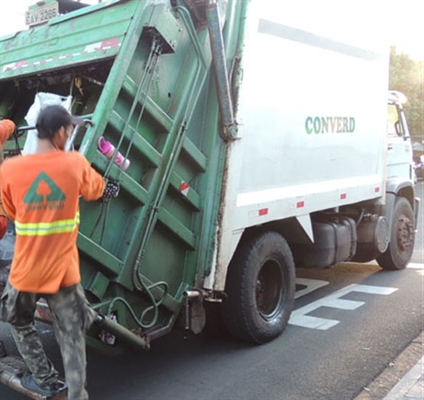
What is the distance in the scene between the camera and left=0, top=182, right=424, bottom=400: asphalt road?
134 inches

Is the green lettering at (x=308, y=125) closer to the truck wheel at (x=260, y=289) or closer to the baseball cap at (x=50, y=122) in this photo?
the truck wheel at (x=260, y=289)

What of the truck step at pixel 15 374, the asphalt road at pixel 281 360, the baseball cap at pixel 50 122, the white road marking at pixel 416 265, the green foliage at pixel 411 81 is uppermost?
the green foliage at pixel 411 81

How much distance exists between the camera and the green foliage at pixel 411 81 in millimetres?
25750

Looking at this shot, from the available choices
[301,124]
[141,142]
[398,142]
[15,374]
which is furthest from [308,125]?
[15,374]

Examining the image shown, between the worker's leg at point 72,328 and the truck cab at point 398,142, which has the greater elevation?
the truck cab at point 398,142

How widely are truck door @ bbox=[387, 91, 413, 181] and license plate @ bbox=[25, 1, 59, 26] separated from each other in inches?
175

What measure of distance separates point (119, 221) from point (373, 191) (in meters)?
3.69

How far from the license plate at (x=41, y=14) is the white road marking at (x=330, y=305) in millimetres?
3354

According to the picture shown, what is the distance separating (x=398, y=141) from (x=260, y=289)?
142 inches

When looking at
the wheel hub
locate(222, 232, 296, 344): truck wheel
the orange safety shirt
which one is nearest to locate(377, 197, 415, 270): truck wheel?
the wheel hub

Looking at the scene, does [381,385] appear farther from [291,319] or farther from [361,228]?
[361,228]

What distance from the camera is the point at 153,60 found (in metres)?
3.18

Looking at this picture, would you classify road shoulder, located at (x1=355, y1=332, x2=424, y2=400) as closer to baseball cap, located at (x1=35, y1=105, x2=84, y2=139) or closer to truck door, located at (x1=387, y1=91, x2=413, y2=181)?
baseball cap, located at (x1=35, y1=105, x2=84, y2=139)

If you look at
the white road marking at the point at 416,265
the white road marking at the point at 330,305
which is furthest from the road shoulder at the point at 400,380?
the white road marking at the point at 416,265
